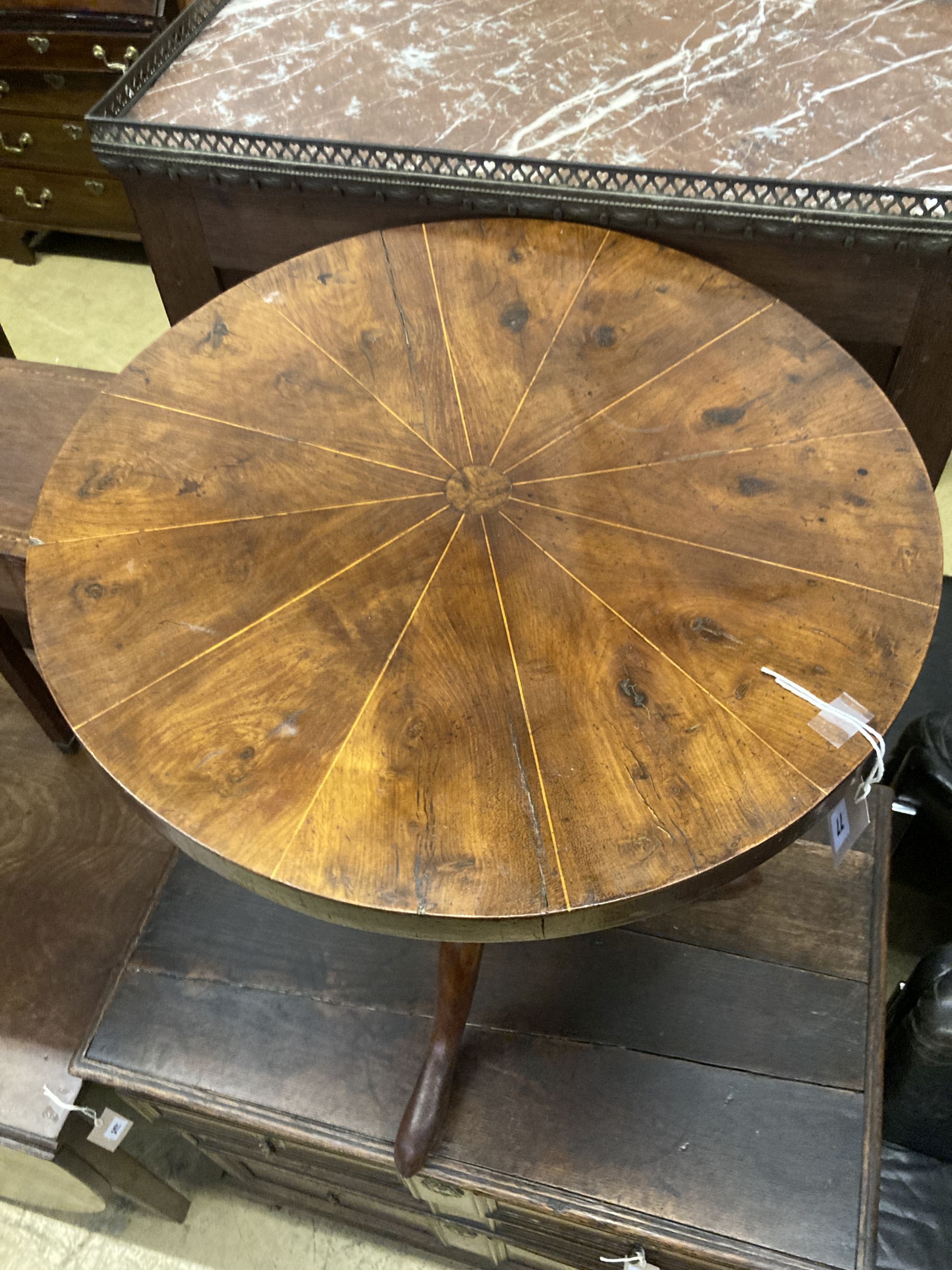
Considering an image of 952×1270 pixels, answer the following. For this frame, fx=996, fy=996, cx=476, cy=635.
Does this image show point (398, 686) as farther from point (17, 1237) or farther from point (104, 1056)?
point (17, 1237)

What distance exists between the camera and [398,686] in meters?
0.88

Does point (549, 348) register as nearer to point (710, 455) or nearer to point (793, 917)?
point (710, 455)

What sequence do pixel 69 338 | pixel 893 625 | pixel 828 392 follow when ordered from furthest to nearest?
pixel 69 338 < pixel 828 392 < pixel 893 625

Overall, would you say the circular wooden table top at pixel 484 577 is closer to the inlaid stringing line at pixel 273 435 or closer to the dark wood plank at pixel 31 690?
the inlaid stringing line at pixel 273 435

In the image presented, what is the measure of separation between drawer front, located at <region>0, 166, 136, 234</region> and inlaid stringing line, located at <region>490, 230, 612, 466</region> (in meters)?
1.99

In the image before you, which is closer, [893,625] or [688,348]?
[893,625]

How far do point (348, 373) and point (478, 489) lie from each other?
235 millimetres

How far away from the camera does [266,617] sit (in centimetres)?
94

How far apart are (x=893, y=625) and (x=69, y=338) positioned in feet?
8.58

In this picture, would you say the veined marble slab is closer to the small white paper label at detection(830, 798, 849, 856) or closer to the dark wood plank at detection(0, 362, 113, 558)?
the dark wood plank at detection(0, 362, 113, 558)

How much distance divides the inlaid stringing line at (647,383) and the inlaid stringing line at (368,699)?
0.13 m

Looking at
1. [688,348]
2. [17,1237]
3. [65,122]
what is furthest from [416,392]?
[65,122]

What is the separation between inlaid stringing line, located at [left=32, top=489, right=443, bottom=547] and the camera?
38.9 inches

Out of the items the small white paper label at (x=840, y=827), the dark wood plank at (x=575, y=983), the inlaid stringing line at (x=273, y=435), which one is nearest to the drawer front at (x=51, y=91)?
the inlaid stringing line at (x=273, y=435)
